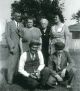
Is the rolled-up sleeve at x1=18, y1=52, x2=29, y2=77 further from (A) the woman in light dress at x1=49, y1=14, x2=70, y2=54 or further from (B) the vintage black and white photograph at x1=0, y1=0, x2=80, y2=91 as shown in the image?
(A) the woman in light dress at x1=49, y1=14, x2=70, y2=54

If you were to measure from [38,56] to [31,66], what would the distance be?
0.23m

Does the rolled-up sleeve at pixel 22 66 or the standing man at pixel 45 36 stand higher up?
the standing man at pixel 45 36

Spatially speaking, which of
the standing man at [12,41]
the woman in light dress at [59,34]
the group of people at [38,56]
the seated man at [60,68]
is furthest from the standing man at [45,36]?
the seated man at [60,68]

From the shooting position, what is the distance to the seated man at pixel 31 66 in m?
5.70

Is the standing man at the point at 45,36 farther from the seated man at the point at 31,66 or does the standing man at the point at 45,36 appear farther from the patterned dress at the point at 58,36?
the seated man at the point at 31,66

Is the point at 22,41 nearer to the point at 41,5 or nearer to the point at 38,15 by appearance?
the point at 38,15

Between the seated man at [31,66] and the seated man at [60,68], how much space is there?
232mm

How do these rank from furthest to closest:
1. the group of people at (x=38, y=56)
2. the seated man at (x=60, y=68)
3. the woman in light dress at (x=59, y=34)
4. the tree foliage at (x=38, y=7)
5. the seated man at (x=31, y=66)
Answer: the tree foliage at (x=38, y=7) < the woman in light dress at (x=59, y=34) < the seated man at (x=60, y=68) < the group of people at (x=38, y=56) < the seated man at (x=31, y=66)

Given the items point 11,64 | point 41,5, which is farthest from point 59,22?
point 41,5

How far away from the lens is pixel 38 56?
19.6 feet

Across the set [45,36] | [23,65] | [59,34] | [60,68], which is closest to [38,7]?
[45,36]

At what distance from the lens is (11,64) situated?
684cm

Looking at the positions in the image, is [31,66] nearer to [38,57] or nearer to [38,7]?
[38,57]

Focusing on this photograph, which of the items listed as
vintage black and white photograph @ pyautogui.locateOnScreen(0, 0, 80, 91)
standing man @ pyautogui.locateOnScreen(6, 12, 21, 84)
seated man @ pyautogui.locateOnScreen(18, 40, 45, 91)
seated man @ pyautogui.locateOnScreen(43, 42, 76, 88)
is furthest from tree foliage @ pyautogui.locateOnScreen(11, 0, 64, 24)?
seated man @ pyautogui.locateOnScreen(18, 40, 45, 91)
